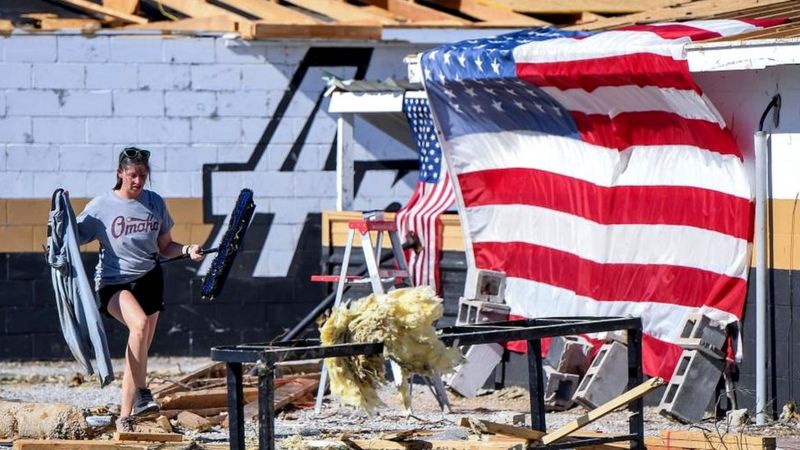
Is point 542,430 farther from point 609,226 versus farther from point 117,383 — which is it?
point 117,383

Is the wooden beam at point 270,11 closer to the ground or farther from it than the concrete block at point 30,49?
farther from it

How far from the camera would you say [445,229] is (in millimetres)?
12734

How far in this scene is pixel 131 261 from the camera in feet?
32.2

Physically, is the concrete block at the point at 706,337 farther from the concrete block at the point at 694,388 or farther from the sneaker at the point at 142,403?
the sneaker at the point at 142,403

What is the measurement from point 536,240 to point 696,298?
5.77 feet

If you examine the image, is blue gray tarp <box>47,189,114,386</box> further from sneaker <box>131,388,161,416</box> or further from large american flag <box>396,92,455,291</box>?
large american flag <box>396,92,455,291</box>

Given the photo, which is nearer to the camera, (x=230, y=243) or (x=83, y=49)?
(x=230, y=243)

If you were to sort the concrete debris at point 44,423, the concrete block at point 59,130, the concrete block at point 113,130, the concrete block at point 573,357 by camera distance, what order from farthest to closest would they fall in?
the concrete block at point 113,130 < the concrete block at point 59,130 < the concrete block at point 573,357 < the concrete debris at point 44,423

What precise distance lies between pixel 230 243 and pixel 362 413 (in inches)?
74.8

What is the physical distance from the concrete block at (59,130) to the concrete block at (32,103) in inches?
2.8

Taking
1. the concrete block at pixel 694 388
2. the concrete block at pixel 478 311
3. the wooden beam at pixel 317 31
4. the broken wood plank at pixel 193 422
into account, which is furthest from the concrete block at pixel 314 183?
the concrete block at pixel 694 388

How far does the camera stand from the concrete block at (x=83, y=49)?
564 inches

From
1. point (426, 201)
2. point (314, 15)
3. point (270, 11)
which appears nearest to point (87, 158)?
point (270, 11)

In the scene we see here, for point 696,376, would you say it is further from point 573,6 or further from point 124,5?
point 124,5
